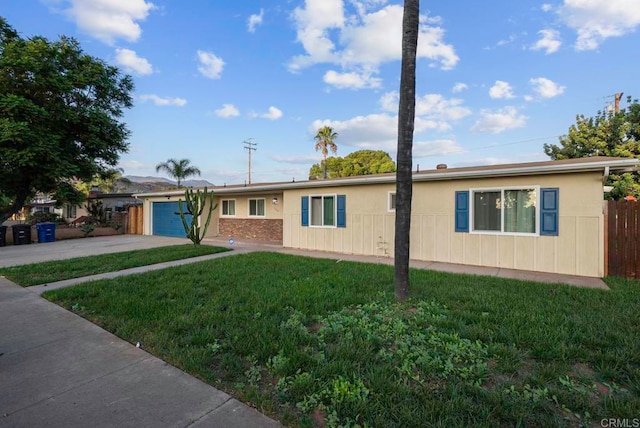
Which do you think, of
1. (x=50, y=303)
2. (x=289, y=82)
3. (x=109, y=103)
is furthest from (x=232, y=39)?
(x=50, y=303)

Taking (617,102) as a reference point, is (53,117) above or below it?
below

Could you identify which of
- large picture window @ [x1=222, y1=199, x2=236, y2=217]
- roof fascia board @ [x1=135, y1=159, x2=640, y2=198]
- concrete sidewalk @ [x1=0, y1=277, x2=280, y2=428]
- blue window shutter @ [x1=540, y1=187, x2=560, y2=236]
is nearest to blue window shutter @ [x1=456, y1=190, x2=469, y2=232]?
roof fascia board @ [x1=135, y1=159, x2=640, y2=198]

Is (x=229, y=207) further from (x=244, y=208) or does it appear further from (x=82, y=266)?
(x=82, y=266)

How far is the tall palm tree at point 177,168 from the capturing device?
90.7 feet

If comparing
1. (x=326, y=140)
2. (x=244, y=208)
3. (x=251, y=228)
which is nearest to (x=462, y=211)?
(x=251, y=228)

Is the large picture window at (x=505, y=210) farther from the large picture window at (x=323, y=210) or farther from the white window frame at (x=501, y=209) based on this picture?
the large picture window at (x=323, y=210)

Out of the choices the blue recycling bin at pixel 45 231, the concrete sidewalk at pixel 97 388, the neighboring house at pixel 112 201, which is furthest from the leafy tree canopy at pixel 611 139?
the neighboring house at pixel 112 201

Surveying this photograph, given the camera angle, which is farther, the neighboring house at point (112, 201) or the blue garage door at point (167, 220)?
the neighboring house at point (112, 201)

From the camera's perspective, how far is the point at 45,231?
15.0m

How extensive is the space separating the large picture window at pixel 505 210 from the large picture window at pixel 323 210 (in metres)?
4.53

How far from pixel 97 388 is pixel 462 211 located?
27.5 ft

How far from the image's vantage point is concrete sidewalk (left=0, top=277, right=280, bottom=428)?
2242 millimetres

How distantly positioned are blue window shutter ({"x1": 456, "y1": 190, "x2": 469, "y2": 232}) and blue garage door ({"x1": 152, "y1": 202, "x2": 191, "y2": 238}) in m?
13.3

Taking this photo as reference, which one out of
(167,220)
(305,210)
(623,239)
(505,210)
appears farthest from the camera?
(167,220)
